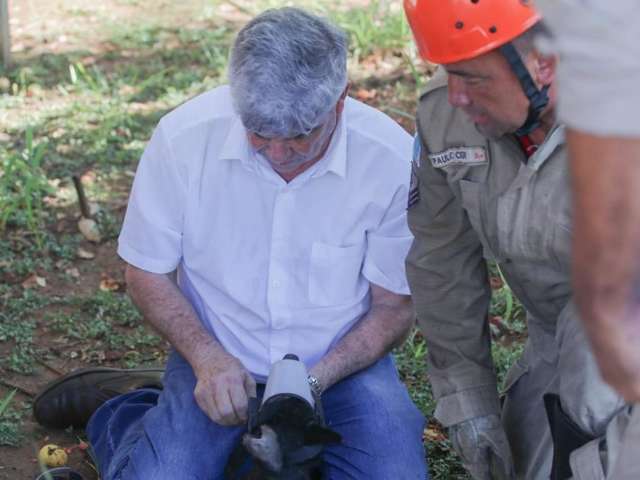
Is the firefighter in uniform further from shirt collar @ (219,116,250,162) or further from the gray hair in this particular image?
shirt collar @ (219,116,250,162)

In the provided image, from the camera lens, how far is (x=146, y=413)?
10.7 ft

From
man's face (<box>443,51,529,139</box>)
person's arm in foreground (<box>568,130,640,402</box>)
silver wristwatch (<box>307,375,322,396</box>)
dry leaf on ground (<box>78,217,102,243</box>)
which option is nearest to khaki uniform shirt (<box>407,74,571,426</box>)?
man's face (<box>443,51,529,139</box>)

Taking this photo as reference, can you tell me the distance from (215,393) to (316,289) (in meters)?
0.38

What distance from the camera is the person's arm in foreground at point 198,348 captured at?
118 inches

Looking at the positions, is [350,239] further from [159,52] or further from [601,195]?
[159,52]

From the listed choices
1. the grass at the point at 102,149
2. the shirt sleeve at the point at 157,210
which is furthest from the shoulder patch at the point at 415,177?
the grass at the point at 102,149

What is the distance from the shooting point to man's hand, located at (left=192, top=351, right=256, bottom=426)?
2.99 metres

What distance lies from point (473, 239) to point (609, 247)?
1.71m

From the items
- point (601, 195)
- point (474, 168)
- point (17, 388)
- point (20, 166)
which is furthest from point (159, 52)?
point (601, 195)

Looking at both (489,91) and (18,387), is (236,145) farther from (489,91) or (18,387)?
(18,387)

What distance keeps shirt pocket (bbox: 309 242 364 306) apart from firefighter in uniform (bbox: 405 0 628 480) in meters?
0.15

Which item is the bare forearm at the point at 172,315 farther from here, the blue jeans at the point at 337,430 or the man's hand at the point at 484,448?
the man's hand at the point at 484,448

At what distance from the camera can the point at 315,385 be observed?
3039 millimetres

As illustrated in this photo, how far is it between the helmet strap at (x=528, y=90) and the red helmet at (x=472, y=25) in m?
0.03
